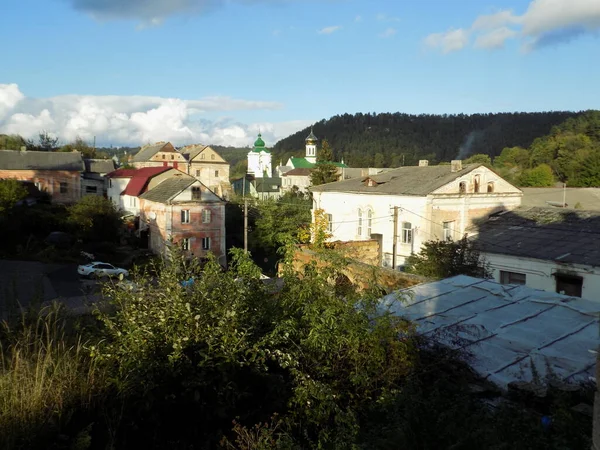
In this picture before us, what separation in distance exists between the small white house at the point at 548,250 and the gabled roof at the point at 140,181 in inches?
969

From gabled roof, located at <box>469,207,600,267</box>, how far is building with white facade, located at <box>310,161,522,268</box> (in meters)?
1.90

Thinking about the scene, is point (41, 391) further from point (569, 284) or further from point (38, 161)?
point (38, 161)

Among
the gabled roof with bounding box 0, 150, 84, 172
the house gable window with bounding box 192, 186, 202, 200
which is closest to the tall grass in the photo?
the house gable window with bounding box 192, 186, 202, 200

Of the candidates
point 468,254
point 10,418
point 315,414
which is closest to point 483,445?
point 315,414

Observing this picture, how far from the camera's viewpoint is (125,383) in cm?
429

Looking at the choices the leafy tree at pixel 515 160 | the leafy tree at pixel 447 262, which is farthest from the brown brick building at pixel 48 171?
the leafy tree at pixel 515 160

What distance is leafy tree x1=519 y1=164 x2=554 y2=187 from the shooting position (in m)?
50.5

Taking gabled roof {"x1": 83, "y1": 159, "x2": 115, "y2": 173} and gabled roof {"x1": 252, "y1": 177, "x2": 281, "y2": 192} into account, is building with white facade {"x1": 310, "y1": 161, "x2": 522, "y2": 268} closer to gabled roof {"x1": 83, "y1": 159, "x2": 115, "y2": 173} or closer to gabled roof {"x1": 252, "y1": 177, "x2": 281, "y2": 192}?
gabled roof {"x1": 83, "y1": 159, "x2": 115, "y2": 173}

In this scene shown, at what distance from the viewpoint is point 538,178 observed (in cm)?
5125

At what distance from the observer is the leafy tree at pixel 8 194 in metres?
29.9

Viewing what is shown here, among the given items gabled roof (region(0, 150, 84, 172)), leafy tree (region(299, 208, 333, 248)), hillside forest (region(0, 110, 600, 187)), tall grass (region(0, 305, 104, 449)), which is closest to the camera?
tall grass (region(0, 305, 104, 449))

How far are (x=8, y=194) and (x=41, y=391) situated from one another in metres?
30.9

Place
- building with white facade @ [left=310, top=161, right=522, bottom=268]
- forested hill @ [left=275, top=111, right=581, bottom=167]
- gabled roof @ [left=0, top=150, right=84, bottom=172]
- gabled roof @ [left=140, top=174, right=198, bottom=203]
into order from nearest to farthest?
1. building with white facade @ [left=310, top=161, right=522, bottom=268]
2. gabled roof @ [left=140, top=174, right=198, bottom=203]
3. gabled roof @ [left=0, top=150, right=84, bottom=172]
4. forested hill @ [left=275, top=111, right=581, bottom=167]

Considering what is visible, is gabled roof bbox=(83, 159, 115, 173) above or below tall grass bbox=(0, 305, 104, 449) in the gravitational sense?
above
